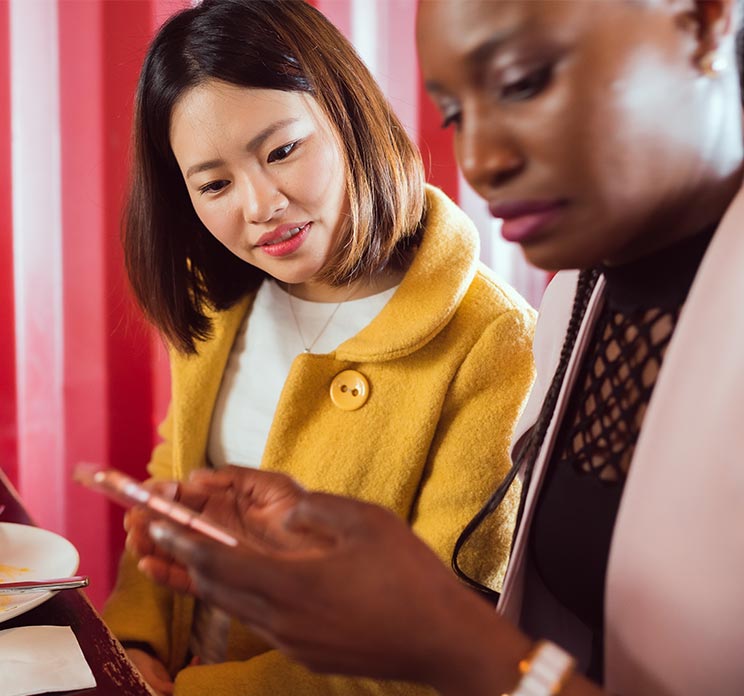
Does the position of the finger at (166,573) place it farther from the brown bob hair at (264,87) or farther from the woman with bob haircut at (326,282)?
the brown bob hair at (264,87)

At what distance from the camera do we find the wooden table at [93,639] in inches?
29.1

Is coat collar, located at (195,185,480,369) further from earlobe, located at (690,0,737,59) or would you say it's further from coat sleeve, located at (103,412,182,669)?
earlobe, located at (690,0,737,59)

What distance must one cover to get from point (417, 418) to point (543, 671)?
0.61 meters

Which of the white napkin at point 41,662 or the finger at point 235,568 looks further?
the white napkin at point 41,662

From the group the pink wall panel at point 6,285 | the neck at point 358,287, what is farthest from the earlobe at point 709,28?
the pink wall panel at point 6,285

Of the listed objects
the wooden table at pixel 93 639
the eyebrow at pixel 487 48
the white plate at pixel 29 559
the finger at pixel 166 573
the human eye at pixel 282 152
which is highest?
the human eye at pixel 282 152

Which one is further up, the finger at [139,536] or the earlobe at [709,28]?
the earlobe at [709,28]

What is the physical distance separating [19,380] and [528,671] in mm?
1387

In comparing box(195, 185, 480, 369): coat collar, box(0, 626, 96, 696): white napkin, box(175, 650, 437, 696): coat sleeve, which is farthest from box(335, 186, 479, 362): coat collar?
box(0, 626, 96, 696): white napkin

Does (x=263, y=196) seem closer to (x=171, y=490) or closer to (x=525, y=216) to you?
(x=171, y=490)

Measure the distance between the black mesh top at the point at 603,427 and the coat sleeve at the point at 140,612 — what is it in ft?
2.14

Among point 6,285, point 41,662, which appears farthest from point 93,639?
point 6,285

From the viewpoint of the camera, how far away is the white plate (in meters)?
0.83

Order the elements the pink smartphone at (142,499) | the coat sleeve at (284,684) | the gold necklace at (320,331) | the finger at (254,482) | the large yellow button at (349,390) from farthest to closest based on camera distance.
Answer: the gold necklace at (320,331), the large yellow button at (349,390), the coat sleeve at (284,684), the finger at (254,482), the pink smartphone at (142,499)
